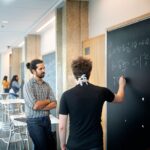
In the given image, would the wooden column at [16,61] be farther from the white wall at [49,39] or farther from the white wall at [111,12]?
the white wall at [111,12]

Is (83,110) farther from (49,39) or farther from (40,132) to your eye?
(49,39)

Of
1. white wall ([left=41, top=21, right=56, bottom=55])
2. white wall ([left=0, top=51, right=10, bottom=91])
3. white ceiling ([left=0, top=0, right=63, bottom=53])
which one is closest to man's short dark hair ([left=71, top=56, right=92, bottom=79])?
white ceiling ([left=0, top=0, right=63, bottom=53])

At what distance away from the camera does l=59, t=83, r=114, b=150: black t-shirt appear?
2408 millimetres

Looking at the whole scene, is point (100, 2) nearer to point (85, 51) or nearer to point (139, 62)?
point (85, 51)

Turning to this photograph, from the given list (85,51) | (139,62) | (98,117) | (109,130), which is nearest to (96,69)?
(85,51)

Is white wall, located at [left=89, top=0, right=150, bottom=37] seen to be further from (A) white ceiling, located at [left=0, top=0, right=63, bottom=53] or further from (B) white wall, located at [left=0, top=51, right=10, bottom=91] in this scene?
(B) white wall, located at [left=0, top=51, right=10, bottom=91]

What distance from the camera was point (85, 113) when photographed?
7.89 ft

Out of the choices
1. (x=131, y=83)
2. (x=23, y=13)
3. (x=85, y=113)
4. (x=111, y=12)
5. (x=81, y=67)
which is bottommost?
(x=85, y=113)

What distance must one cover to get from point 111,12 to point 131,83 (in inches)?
56.4

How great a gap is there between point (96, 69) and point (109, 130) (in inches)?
42.0

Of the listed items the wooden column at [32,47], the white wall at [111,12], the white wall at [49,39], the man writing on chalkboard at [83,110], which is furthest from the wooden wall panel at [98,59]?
the wooden column at [32,47]

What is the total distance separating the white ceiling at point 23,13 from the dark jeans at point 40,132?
290 centimetres

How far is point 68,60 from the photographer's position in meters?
5.42

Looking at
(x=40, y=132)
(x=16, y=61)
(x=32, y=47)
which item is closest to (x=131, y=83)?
(x=40, y=132)
